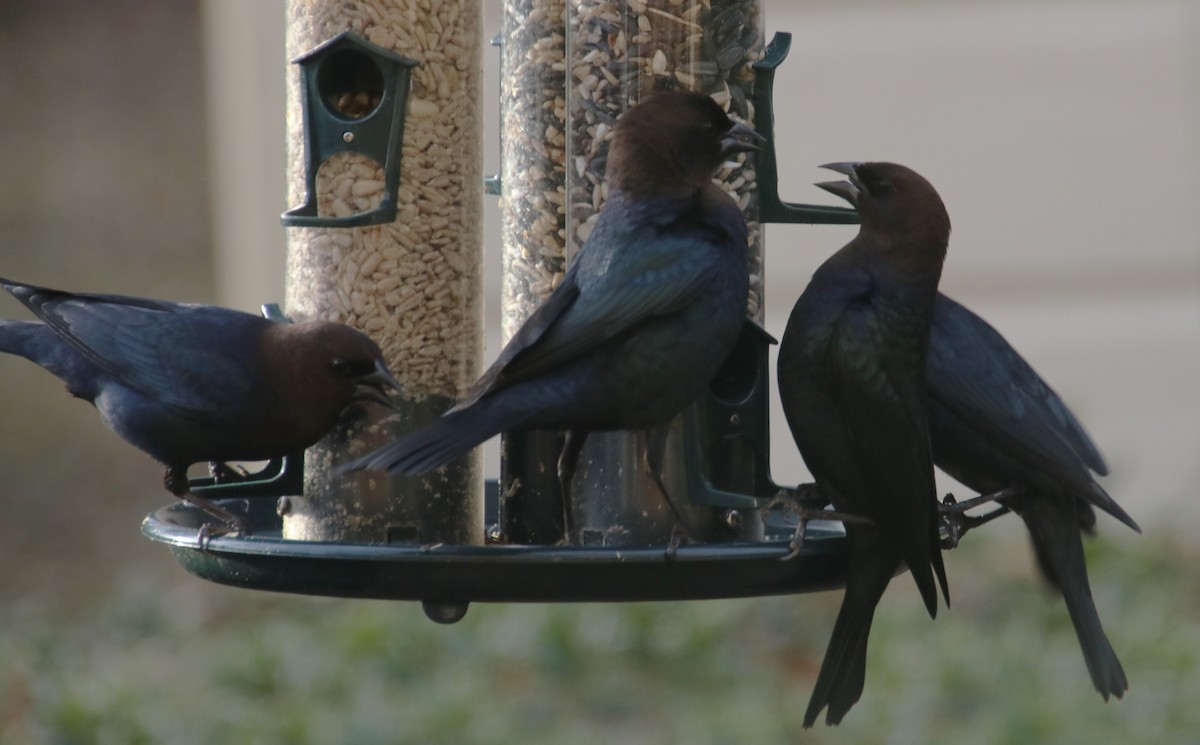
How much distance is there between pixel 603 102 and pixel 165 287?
7.65m

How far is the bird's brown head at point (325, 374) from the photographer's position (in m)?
4.01

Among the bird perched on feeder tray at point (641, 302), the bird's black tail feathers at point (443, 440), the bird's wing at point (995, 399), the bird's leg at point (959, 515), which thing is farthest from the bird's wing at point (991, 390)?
the bird's black tail feathers at point (443, 440)

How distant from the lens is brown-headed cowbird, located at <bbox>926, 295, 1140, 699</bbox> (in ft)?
15.0

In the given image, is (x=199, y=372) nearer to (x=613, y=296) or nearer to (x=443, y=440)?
(x=443, y=440)

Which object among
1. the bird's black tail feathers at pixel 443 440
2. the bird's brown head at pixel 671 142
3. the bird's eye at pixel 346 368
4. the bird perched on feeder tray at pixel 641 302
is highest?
Answer: the bird's brown head at pixel 671 142

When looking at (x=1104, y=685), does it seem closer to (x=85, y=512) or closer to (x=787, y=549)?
(x=787, y=549)

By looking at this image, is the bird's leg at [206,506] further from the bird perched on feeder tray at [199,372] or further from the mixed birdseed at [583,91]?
the mixed birdseed at [583,91]

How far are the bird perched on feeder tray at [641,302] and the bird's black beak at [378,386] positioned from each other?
0.24 m

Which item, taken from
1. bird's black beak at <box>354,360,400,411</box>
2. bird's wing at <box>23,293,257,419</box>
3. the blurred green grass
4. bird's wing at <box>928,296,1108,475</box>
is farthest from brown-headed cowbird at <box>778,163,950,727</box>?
the blurred green grass

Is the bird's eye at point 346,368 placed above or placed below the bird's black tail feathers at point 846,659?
above

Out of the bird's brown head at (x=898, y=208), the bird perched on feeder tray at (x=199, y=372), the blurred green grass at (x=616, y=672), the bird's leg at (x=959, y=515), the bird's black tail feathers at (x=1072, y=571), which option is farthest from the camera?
the blurred green grass at (x=616, y=672)

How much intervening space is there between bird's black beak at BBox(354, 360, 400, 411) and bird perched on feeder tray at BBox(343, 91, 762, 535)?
236 mm

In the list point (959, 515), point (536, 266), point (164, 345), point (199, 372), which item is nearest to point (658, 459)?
point (536, 266)

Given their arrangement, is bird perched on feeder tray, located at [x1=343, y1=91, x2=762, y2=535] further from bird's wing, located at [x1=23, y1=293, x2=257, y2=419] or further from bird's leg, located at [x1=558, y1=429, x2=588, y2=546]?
bird's wing, located at [x1=23, y1=293, x2=257, y2=419]
